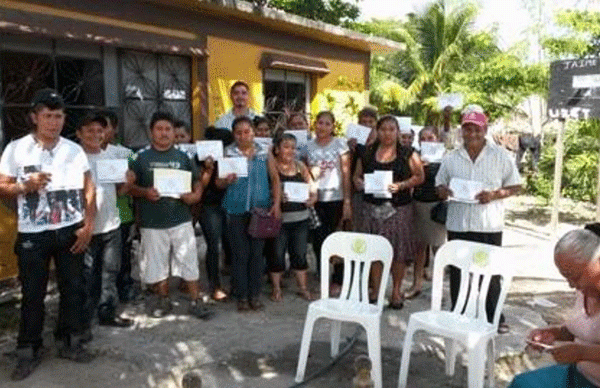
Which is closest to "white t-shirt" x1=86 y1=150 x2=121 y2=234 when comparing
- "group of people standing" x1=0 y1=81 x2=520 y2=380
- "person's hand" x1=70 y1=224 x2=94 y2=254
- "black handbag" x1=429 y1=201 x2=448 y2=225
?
"group of people standing" x1=0 y1=81 x2=520 y2=380

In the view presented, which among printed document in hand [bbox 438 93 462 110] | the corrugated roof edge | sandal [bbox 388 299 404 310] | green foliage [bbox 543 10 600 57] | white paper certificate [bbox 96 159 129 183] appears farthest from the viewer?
green foliage [bbox 543 10 600 57]

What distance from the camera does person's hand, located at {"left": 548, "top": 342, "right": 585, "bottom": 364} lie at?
7.87ft

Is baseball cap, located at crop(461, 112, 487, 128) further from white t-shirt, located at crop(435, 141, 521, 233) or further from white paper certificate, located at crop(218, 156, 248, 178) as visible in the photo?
white paper certificate, located at crop(218, 156, 248, 178)

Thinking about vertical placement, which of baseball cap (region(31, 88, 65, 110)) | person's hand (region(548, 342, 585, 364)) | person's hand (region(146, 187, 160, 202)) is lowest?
person's hand (region(548, 342, 585, 364))

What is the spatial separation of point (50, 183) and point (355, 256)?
2069mm

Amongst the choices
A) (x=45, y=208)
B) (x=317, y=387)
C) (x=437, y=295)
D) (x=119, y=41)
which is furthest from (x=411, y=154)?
(x=119, y=41)

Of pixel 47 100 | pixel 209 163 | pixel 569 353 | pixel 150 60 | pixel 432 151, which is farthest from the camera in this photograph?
pixel 150 60

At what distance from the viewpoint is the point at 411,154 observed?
5.27 metres

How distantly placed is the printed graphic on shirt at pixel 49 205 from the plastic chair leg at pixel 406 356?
226 cm

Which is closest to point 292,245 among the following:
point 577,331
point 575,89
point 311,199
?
point 311,199

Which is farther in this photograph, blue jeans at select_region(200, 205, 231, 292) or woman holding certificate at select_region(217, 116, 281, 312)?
blue jeans at select_region(200, 205, 231, 292)

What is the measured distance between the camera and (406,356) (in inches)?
151

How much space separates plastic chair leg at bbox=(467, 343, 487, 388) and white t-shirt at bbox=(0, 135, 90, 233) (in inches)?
104

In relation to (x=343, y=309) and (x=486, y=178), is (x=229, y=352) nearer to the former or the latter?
(x=343, y=309)
